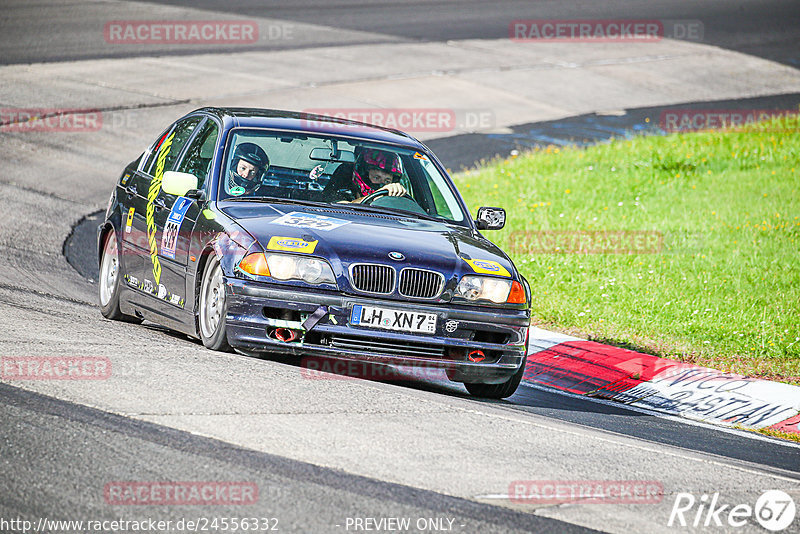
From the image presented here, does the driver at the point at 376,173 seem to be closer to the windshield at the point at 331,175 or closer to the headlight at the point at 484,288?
the windshield at the point at 331,175

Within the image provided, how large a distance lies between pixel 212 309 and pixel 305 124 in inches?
71.3

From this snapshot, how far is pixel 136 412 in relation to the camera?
579cm

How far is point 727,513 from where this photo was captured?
534cm

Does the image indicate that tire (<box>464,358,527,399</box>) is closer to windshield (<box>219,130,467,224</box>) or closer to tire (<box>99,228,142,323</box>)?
windshield (<box>219,130,467,224</box>)

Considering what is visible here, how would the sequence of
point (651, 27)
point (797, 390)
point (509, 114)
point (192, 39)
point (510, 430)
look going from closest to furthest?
point (510, 430)
point (797, 390)
point (509, 114)
point (192, 39)
point (651, 27)

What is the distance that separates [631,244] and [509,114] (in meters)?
9.78

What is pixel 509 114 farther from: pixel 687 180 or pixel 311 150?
pixel 311 150

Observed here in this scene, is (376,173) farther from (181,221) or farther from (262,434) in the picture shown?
(262,434)

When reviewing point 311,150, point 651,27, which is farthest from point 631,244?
point 651,27

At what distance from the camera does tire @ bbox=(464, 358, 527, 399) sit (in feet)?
26.1

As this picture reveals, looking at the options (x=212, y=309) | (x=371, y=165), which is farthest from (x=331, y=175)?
(x=212, y=309)

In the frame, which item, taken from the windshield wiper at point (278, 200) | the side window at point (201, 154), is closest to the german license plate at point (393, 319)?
the windshield wiper at point (278, 200)

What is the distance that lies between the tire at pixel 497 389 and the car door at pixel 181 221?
2052 millimetres

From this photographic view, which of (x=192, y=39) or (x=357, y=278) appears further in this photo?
(x=192, y=39)
